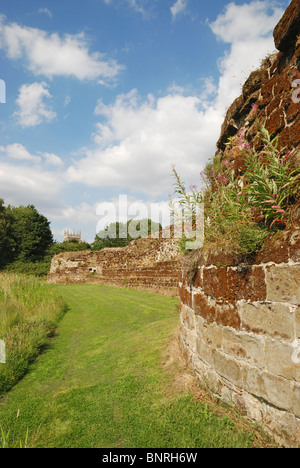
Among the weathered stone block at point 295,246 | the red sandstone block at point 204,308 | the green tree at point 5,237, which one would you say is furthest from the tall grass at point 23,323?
the green tree at point 5,237

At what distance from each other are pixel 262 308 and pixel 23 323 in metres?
6.17

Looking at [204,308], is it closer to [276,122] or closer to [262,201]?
[262,201]

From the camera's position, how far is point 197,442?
2.23 meters

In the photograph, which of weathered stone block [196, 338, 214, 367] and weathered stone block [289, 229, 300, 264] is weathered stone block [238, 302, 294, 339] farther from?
weathered stone block [196, 338, 214, 367]

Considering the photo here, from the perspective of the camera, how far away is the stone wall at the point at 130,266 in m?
12.6

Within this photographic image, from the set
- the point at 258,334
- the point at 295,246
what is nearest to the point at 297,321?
the point at 258,334

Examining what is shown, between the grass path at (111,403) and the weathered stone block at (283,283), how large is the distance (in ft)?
3.73

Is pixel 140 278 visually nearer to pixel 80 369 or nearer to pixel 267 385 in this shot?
pixel 80 369

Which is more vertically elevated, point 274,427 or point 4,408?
point 274,427

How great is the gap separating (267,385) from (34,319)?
6444mm

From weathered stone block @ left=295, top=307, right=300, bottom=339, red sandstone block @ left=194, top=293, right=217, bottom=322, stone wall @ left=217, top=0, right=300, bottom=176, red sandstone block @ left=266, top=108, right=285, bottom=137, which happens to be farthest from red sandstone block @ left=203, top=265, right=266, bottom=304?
red sandstone block @ left=266, top=108, right=285, bottom=137

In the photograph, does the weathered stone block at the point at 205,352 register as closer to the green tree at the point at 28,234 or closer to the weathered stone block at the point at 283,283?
the weathered stone block at the point at 283,283

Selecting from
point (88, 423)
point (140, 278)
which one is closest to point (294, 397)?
point (88, 423)

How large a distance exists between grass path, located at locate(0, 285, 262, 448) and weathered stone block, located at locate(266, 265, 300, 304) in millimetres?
1137
